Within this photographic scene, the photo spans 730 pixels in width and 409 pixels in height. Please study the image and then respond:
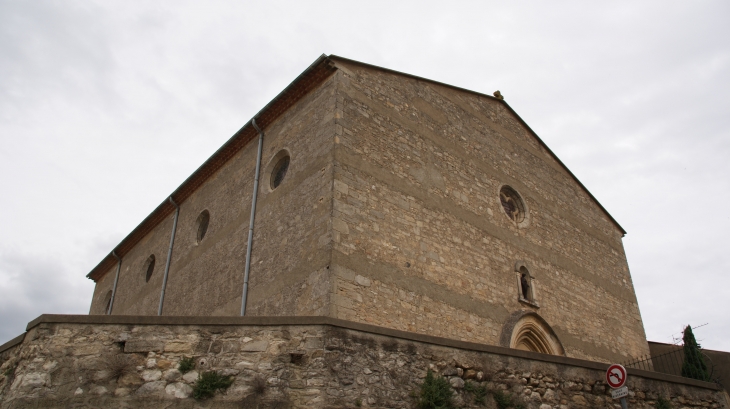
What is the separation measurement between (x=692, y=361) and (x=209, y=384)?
11.8 m

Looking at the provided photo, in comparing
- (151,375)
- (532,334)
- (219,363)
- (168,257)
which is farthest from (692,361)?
(168,257)

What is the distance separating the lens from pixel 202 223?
15.9 m

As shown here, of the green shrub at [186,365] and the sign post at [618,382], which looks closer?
the green shrub at [186,365]

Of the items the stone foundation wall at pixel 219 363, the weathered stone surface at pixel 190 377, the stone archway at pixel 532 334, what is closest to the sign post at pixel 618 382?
the stone foundation wall at pixel 219 363

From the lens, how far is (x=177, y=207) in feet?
57.4

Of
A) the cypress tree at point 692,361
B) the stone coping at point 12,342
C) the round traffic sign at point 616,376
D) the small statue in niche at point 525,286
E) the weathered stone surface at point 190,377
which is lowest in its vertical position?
the weathered stone surface at point 190,377

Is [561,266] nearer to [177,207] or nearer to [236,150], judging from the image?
[236,150]

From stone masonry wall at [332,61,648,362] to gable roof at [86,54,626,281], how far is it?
0.89 feet

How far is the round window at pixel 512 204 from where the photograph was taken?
14.7m

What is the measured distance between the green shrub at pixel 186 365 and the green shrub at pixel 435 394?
8.59 ft

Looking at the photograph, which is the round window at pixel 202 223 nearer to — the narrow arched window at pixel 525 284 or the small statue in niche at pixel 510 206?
the small statue in niche at pixel 510 206

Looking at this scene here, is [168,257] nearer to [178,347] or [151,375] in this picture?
[178,347]

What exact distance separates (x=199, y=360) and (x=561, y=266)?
1085cm

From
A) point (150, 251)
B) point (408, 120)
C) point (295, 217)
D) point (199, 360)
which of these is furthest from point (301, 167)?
point (150, 251)
